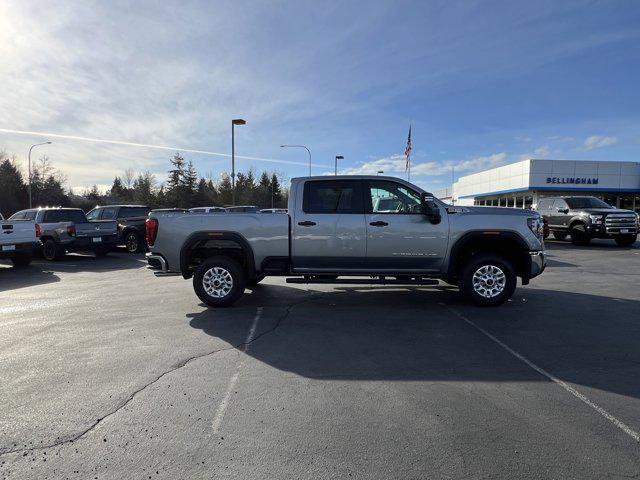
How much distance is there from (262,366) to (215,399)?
79 cm

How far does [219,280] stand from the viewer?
21.9 feet

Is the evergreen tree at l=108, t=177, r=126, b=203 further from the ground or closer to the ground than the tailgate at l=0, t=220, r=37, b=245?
further from the ground

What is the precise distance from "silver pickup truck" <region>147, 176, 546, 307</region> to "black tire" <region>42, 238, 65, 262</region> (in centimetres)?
929

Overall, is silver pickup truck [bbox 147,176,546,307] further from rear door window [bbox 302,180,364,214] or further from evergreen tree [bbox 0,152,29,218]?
evergreen tree [bbox 0,152,29,218]

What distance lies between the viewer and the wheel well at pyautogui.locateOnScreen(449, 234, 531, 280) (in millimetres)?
6512

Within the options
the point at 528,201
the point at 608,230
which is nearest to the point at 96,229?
the point at 608,230

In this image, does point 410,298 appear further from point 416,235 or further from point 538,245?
point 538,245

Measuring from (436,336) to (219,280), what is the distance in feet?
11.7

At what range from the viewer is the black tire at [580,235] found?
16.8 meters

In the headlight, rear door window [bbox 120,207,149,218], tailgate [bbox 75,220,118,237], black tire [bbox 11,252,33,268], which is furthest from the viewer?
rear door window [bbox 120,207,149,218]

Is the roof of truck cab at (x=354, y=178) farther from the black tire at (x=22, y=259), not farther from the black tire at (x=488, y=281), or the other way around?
the black tire at (x=22, y=259)

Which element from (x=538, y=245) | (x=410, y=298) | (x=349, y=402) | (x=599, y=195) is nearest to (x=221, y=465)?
(x=349, y=402)

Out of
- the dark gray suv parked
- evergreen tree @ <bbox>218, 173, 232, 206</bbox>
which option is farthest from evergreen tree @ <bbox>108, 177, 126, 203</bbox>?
the dark gray suv parked

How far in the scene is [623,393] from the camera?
141 inches
